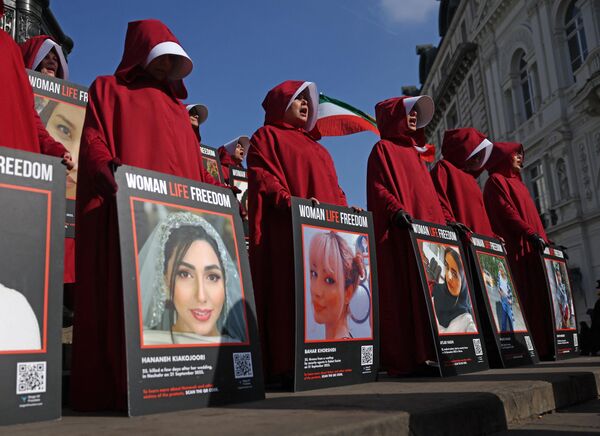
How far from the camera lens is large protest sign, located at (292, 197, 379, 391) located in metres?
3.84

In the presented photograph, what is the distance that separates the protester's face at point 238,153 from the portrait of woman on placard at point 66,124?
441 cm

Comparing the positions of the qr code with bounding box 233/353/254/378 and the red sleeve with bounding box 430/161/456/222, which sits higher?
the red sleeve with bounding box 430/161/456/222

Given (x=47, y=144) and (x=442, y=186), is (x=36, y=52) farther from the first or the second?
(x=442, y=186)

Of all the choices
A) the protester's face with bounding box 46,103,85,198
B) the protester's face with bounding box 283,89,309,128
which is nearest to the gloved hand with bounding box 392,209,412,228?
the protester's face with bounding box 283,89,309,128

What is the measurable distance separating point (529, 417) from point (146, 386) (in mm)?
1956

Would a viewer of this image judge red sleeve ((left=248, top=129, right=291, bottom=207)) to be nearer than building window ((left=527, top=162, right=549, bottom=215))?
Yes

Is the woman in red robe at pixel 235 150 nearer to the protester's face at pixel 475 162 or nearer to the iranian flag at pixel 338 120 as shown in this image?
the iranian flag at pixel 338 120

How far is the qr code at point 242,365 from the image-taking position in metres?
3.15

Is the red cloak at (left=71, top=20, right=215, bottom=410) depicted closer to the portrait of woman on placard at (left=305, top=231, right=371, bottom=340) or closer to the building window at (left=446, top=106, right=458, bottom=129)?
the portrait of woman on placard at (left=305, top=231, right=371, bottom=340)

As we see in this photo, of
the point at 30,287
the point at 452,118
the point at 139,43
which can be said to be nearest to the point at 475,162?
the point at 139,43

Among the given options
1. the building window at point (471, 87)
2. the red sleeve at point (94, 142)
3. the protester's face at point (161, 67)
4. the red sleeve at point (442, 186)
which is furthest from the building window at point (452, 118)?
the red sleeve at point (94, 142)

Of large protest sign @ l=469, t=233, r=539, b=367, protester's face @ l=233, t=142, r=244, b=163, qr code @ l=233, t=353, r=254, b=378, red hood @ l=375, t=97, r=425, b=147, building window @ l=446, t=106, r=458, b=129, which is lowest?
qr code @ l=233, t=353, r=254, b=378

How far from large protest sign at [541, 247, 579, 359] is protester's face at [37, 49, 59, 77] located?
4995mm

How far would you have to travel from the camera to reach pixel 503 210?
24.0 feet
